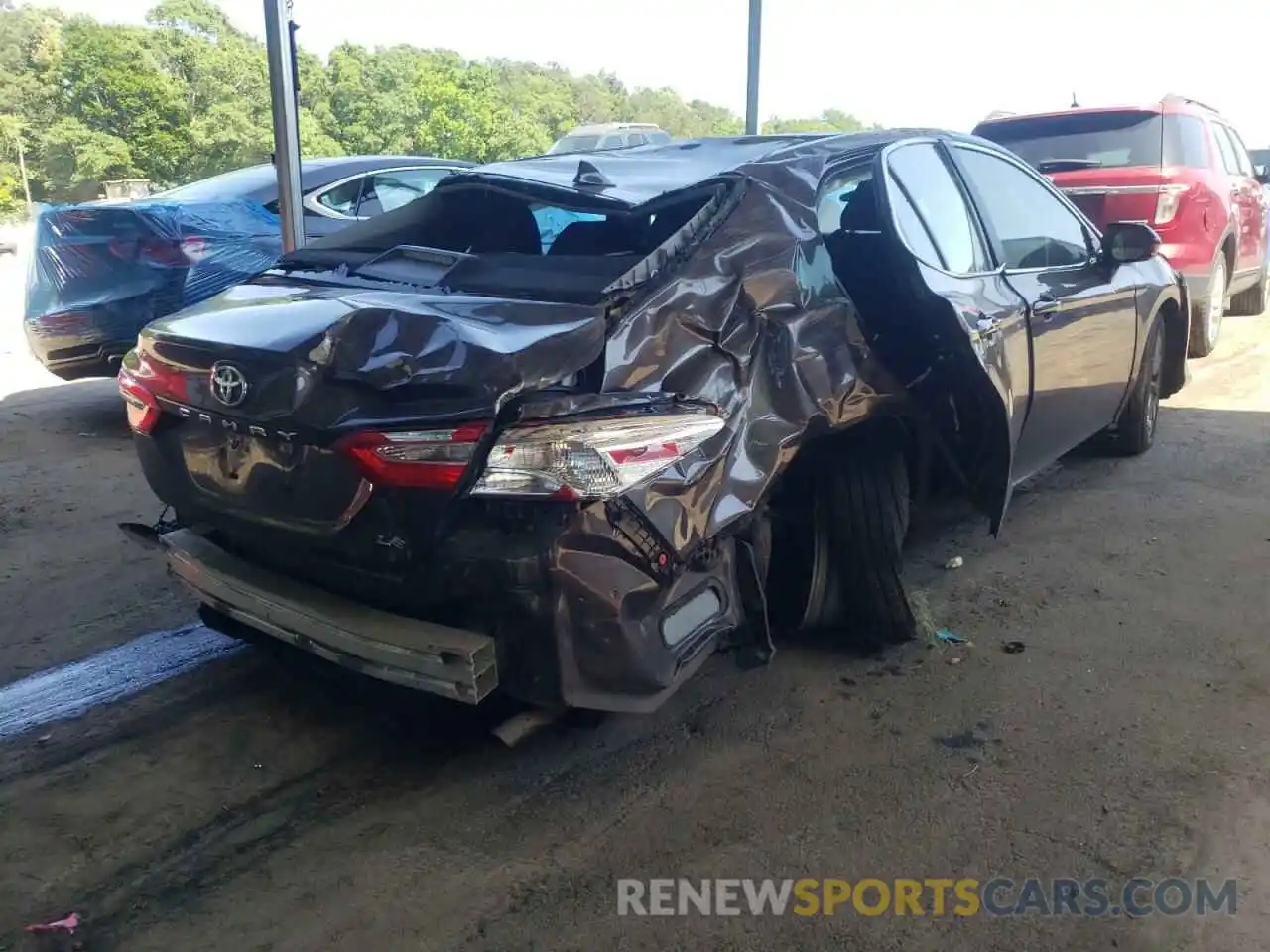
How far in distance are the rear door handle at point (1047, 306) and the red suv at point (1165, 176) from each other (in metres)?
3.57

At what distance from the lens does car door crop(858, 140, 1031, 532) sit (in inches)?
→ 119

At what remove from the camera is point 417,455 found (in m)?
2.18

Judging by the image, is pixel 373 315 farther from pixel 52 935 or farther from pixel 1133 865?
pixel 1133 865

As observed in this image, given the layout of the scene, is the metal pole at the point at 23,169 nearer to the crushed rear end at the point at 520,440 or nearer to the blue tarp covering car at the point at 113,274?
the blue tarp covering car at the point at 113,274

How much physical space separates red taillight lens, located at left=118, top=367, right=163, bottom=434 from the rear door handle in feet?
9.70

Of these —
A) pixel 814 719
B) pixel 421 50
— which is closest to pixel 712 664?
pixel 814 719

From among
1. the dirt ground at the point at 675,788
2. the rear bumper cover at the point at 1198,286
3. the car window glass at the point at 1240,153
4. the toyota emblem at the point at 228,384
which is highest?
the car window glass at the point at 1240,153

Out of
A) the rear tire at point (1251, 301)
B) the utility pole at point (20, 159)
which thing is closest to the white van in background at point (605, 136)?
the rear tire at point (1251, 301)

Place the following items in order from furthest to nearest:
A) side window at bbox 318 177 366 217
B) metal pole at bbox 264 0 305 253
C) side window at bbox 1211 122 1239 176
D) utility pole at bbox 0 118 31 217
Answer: utility pole at bbox 0 118 31 217 → side window at bbox 1211 122 1239 176 → side window at bbox 318 177 366 217 → metal pole at bbox 264 0 305 253

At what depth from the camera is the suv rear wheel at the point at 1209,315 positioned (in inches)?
303

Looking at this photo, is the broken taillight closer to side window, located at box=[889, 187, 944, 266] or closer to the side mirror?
side window, located at box=[889, 187, 944, 266]

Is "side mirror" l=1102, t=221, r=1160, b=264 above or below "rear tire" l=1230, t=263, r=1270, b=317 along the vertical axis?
above

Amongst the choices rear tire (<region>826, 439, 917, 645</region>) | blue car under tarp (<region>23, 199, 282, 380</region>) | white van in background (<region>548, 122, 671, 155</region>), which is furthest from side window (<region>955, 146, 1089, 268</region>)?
white van in background (<region>548, 122, 671, 155</region>)

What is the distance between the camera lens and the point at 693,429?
2.35m
